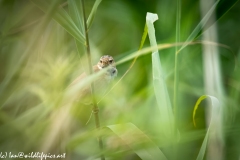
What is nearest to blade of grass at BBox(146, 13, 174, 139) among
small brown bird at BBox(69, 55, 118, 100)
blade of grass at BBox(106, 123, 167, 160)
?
blade of grass at BBox(106, 123, 167, 160)

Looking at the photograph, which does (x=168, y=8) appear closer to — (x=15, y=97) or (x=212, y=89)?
(x=212, y=89)

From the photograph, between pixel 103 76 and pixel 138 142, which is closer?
pixel 138 142

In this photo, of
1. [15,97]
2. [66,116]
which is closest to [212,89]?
[66,116]

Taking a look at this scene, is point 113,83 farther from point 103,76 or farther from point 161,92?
point 161,92

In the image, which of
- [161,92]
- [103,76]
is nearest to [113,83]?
[103,76]

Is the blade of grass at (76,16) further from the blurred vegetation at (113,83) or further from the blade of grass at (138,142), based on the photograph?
the blade of grass at (138,142)
